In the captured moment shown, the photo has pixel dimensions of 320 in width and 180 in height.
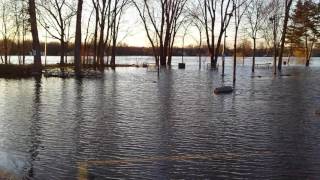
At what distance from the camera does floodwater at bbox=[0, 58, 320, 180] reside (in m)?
9.23

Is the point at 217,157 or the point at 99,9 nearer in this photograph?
the point at 217,157

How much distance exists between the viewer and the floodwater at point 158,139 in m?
9.23

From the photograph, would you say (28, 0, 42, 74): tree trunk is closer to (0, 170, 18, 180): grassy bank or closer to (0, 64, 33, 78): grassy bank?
(0, 64, 33, 78): grassy bank

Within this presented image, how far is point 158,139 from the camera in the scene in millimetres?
12297

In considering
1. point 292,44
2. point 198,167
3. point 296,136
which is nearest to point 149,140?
point 198,167

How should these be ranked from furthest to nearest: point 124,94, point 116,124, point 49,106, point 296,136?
point 124,94 < point 49,106 < point 116,124 < point 296,136

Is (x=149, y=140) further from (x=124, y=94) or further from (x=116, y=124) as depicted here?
(x=124, y=94)

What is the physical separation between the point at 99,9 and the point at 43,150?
58.4 m

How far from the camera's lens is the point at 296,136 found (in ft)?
42.4

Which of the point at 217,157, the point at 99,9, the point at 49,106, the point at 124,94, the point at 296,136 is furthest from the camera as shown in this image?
the point at 99,9

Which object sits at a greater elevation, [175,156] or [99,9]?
[99,9]

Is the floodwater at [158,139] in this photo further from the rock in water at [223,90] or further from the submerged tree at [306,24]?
the submerged tree at [306,24]

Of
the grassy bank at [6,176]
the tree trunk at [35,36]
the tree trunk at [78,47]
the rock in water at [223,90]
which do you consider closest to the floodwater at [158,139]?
the grassy bank at [6,176]

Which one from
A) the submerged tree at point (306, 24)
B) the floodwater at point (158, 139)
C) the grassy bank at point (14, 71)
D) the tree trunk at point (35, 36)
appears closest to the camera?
the floodwater at point (158, 139)
